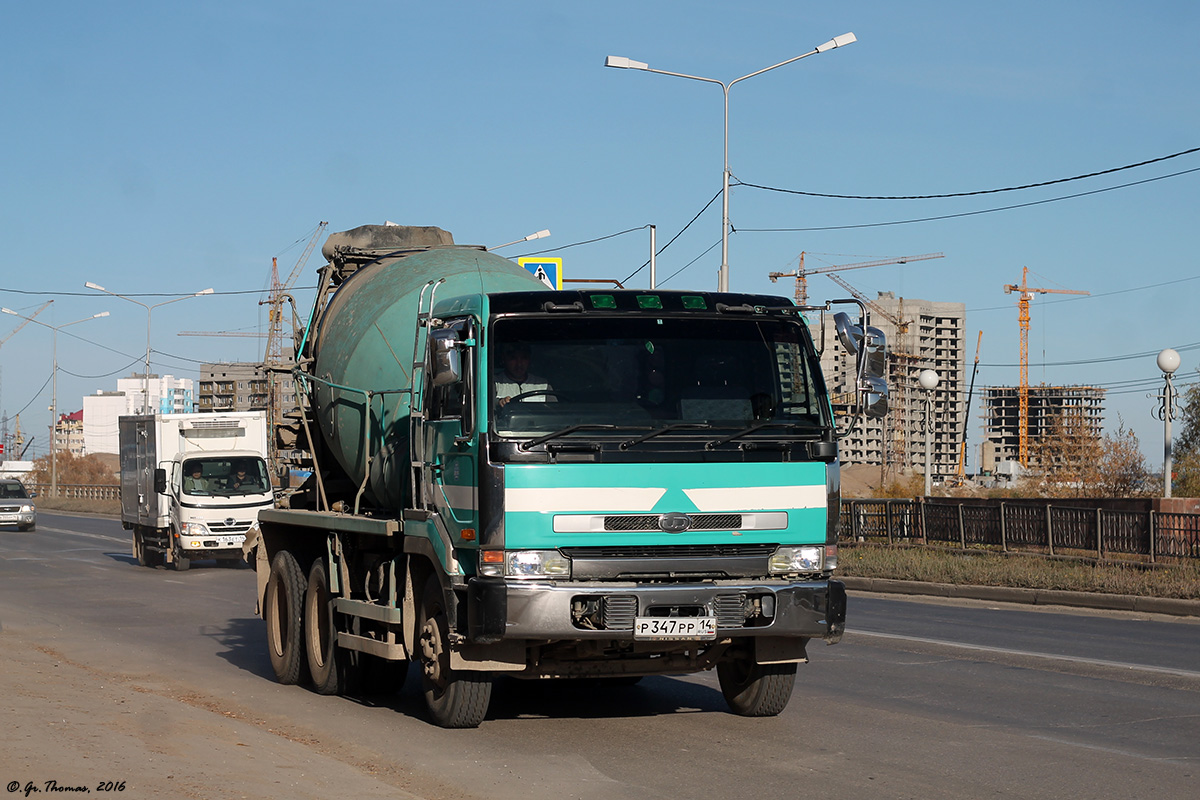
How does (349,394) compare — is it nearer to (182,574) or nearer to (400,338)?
(400,338)

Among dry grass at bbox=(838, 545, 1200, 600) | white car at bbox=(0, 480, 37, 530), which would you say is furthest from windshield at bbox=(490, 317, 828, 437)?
white car at bbox=(0, 480, 37, 530)

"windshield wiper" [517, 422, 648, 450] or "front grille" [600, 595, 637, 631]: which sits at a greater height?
"windshield wiper" [517, 422, 648, 450]

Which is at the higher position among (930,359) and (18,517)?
(930,359)

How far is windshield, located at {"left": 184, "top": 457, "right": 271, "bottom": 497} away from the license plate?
68.8 ft

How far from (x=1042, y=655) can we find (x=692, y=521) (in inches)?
255

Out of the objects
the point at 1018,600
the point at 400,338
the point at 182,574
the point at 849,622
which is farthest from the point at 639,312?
the point at 182,574

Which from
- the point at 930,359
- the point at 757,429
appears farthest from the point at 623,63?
the point at 930,359

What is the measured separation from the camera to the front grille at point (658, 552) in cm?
807

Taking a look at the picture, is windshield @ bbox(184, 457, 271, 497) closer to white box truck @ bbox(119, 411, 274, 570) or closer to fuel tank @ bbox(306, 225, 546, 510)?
white box truck @ bbox(119, 411, 274, 570)

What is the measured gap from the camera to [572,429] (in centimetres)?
806

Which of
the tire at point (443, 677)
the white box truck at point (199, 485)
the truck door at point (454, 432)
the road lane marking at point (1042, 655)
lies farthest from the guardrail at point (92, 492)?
the truck door at point (454, 432)

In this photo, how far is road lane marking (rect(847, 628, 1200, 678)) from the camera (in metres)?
12.0

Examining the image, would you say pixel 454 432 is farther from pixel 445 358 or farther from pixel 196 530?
pixel 196 530

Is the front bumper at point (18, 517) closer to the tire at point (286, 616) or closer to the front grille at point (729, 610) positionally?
the tire at point (286, 616)
